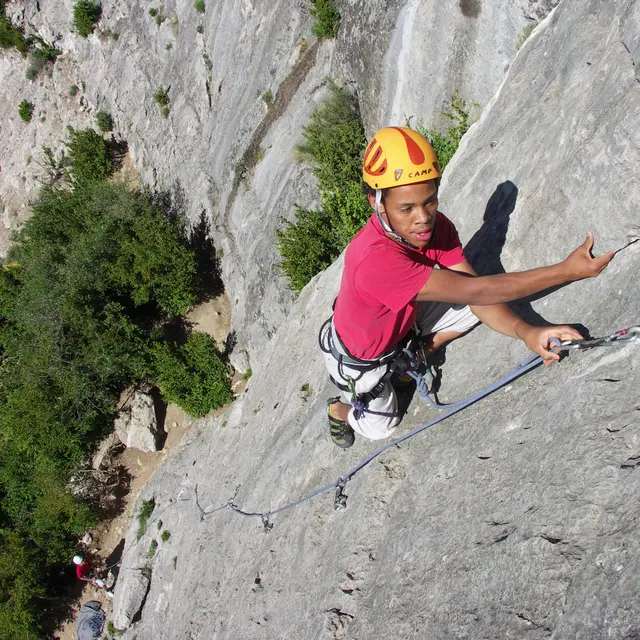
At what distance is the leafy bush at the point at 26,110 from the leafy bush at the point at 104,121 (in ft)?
19.1

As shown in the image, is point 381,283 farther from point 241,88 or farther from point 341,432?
point 241,88

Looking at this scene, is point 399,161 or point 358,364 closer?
point 399,161

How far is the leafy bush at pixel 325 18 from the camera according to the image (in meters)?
12.5

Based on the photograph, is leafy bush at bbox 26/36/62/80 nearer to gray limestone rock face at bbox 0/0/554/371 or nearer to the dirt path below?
gray limestone rock face at bbox 0/0/554/371

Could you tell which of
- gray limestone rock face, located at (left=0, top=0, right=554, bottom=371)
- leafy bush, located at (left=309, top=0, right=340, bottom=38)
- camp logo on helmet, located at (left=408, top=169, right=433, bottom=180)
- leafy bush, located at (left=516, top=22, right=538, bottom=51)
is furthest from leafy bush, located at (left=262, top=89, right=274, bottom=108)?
camp logo on helmet, located at (left=408, top=169, right=433, bottom=180)

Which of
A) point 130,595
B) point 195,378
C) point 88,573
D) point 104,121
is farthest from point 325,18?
point 88,573

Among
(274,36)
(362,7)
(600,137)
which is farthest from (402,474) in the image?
(274,36)

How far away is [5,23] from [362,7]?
2795cm

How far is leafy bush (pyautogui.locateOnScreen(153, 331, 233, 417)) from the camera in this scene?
Result: 15.8 meters

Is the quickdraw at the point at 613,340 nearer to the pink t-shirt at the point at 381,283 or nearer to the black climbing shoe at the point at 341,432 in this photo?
the pink t-shirt at the point at 381,283

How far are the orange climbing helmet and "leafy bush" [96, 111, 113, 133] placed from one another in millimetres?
26176

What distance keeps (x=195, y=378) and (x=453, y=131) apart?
34.6ft

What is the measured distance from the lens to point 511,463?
3.29 metres

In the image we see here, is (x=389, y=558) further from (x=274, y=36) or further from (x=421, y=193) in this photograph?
(x=274, y=36)
